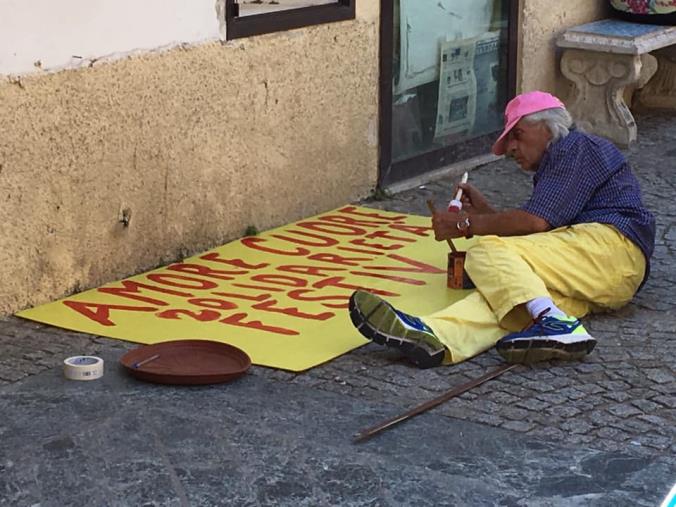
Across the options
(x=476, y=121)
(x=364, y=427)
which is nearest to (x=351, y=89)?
(x=476, y=121)

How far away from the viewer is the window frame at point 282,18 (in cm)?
650

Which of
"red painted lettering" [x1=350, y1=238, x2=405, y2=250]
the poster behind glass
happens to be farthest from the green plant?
"red painted lettering" [x1=350, y1=238, x2=405, y2=250]

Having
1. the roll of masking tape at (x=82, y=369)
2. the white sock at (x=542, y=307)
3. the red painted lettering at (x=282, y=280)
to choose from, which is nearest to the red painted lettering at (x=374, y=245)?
the red painted lettering at (x=282, y=280)

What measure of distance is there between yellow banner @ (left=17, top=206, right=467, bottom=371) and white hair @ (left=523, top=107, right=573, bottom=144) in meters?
0.84

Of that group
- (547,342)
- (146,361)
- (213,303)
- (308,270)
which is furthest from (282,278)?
(547,342)

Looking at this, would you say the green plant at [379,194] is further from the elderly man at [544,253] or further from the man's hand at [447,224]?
the man's hand at [447,224]

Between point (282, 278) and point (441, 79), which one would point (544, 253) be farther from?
point (441, 79)

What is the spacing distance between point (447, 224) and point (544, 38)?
4.02 meters

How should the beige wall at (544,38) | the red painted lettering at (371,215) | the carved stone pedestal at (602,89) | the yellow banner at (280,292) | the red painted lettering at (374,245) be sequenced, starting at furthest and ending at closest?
1. the carved stone pedestal at (602,89)
2. the beige wall at (544,38)
3. the red painted lettering at (371,215)
4. the red painted lettering at (374,245)
5. the yellow banner at (280,292)

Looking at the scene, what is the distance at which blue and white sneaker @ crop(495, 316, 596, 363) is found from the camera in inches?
197

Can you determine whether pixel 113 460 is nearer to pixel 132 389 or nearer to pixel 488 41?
pixel 132 389

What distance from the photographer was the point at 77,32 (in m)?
5.70

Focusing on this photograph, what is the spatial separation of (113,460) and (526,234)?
6.57 feet

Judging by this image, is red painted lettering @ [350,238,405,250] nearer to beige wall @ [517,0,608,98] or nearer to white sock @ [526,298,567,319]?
white sock @ [526,298,567,319]
